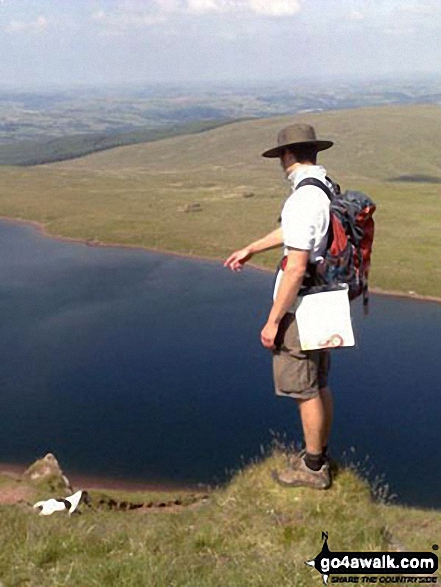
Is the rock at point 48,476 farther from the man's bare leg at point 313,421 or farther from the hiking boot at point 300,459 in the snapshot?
the man's bare leg at point 313,421

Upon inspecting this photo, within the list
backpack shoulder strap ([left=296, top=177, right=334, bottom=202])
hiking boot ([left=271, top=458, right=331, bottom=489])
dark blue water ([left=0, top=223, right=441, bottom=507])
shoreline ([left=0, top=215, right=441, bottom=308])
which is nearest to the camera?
backpack shoulder strap ([left=296, top=177, right=334, bottom=202])

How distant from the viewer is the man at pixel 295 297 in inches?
338

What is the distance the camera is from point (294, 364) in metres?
9.38

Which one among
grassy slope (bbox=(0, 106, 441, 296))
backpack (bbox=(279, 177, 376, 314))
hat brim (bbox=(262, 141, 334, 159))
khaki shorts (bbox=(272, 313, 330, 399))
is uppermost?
hat brim (bbox=(262, 141, 334, 159))

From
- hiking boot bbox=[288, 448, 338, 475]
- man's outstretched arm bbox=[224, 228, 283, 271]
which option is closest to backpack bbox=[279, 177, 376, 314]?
man's outstretched arm bbox=[224, 228, 283, 271]

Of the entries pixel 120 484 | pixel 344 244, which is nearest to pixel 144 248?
pixel 120 484

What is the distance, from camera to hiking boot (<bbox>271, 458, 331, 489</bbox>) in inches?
387

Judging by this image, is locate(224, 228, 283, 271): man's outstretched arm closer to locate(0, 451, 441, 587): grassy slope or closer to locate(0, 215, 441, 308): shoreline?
locate(0, 451, 441, 587): grassy slope

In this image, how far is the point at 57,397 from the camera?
166 ft

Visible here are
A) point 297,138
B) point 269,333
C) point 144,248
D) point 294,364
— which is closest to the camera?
point 297,138

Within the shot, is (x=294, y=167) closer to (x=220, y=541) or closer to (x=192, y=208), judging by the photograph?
(x=220, y=541)

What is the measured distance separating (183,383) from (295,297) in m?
44.6

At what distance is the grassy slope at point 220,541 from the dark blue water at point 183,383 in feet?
75.3

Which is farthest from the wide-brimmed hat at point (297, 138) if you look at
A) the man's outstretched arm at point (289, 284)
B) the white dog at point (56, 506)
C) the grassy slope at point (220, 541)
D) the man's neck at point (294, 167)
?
the white dog at point (56, 506)
